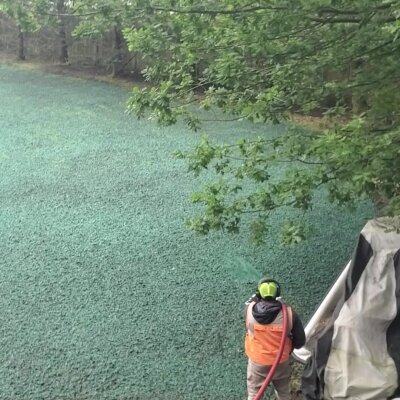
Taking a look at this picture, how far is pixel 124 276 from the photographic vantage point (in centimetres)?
454

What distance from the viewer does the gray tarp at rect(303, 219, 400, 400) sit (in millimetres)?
2926

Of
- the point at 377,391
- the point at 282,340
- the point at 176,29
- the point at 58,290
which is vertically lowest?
the point at 58,290

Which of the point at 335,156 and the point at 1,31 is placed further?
the point at 1,31

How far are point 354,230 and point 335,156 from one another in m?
3.13

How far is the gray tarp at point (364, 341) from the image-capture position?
115 inches

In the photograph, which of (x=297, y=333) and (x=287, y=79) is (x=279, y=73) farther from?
(x=297, y=333)

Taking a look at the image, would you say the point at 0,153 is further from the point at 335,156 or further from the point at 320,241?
the point at 335,156

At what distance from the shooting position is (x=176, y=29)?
9.50 feet

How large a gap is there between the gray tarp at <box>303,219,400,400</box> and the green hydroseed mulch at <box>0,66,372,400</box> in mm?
608

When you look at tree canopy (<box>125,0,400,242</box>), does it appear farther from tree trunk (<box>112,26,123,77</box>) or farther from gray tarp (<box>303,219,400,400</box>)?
tree trunk (<box>112,26,123,77</box>)

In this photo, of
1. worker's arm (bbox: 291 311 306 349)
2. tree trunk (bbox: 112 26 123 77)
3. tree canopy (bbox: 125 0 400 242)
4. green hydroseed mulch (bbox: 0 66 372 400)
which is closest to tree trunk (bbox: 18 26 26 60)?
tree trunk (bbox: 112 26 123 77)

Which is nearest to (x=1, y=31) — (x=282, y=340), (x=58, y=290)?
(x=58, y=290)

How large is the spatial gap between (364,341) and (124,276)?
7.32ft

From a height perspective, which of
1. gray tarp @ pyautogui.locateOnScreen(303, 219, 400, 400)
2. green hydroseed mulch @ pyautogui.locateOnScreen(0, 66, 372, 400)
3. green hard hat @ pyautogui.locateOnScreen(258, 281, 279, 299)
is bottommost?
green hydroseed mulch @ pyautogui.locateOnScreen(0, 66, 372, 400)
